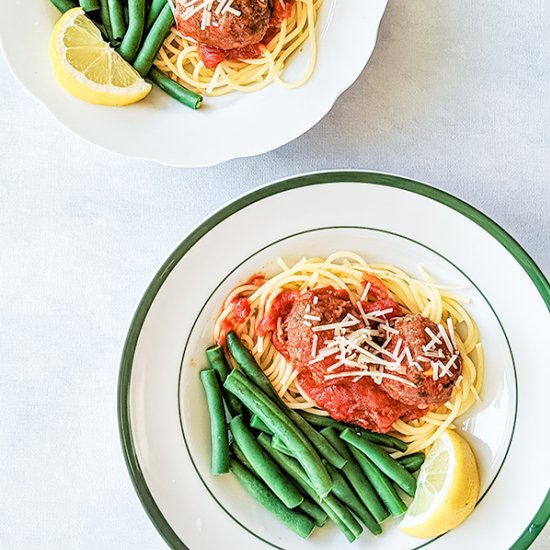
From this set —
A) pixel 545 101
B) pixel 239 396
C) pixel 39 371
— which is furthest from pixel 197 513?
pixel 545 101

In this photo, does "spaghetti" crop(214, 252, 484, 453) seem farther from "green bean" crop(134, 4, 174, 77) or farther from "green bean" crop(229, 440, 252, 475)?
"green bean" crop(134, 4, 174, 77)

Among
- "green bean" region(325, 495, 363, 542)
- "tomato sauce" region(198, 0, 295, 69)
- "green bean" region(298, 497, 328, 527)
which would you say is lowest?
"green bean" region(298, 497, 328, 527)

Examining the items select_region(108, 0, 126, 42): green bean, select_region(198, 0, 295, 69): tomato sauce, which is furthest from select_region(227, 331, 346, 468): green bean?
select_region(108, 0, 126, 42): green bean

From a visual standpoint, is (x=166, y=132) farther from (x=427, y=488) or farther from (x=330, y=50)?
(x=427, y=488)

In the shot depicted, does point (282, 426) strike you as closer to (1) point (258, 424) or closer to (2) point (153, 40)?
(1) point (258, 424)

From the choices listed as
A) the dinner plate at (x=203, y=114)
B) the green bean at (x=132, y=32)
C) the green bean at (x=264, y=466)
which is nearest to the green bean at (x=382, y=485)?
the green bean at (x=264, y=466)

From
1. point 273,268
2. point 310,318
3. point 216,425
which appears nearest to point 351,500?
point 216,425
